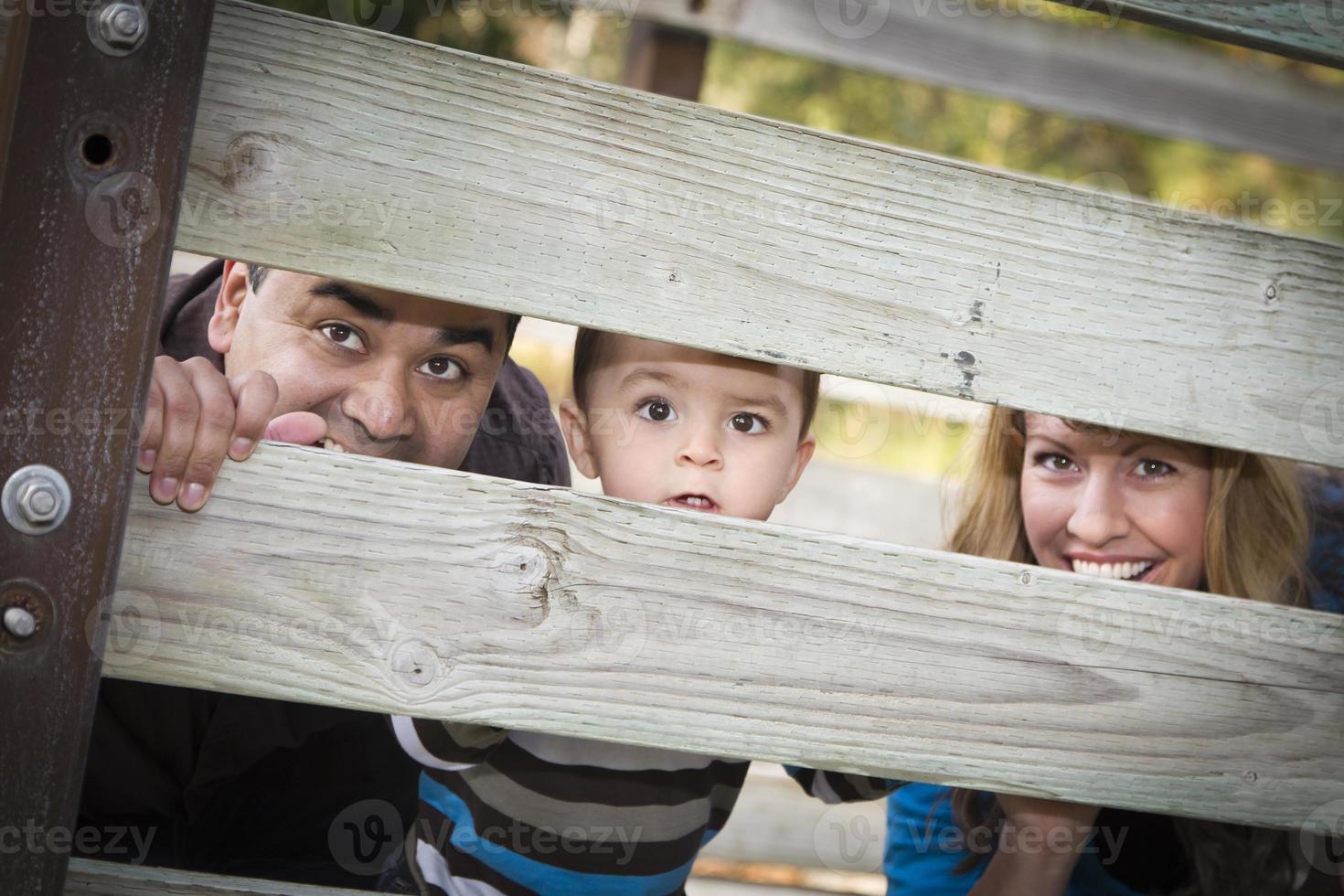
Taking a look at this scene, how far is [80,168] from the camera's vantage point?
0.84 meters

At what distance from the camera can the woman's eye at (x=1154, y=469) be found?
164cm

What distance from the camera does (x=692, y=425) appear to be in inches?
58.1

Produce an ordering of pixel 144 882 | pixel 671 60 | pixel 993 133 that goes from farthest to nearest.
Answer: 1. pixel 993 133
2. pixel 671 60
3. pixel 144 882

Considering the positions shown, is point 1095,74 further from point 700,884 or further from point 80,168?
point 80,168

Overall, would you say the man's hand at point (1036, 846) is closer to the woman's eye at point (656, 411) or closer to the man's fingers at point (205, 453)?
the woman's eye at point (656, 411)

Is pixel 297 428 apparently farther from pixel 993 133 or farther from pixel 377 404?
pixel 993 133

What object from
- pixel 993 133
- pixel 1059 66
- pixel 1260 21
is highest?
pixel 993 133

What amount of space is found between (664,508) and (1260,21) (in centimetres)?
70

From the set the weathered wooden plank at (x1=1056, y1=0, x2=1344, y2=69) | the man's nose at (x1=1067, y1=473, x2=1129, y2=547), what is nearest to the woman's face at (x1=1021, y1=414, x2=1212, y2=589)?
the man's nose at (x1=1067, y1=473, x2=1129, y2=547)

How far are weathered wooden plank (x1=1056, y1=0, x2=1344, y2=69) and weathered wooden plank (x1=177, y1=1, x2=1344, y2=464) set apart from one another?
16 cm

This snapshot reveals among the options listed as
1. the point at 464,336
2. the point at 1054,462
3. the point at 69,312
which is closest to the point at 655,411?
the point at 464,336

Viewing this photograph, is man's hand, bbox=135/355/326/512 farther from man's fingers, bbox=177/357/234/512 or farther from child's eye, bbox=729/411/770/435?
child's eye, bbox=729/411/770/435

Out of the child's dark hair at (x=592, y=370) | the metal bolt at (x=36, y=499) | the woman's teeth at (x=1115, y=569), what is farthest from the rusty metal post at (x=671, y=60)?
the metal bolt at (x=36, y=499)

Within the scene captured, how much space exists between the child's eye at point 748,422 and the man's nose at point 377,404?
43cm
